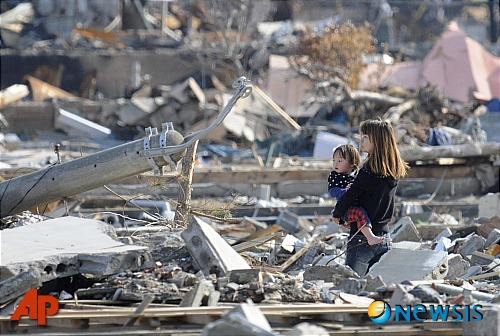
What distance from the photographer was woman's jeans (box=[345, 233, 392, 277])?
6.66 metres

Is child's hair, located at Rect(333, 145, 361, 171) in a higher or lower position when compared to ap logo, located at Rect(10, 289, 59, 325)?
higher

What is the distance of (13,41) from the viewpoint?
31156mm

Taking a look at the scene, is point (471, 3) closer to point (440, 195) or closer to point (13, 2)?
point (13, 2)

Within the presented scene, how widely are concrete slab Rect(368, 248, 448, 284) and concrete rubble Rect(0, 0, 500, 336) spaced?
0.02 m

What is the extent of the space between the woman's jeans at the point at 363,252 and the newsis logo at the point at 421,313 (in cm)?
132

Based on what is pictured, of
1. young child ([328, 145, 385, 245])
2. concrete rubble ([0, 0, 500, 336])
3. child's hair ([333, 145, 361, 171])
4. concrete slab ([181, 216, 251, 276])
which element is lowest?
concrete rubble ([0, 0, 500, 336])

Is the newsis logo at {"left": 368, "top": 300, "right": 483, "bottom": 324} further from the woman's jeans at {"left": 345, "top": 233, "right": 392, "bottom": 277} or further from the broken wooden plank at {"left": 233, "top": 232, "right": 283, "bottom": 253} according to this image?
the broken wooden plank at {"left": 233, "top": 232, "right": 283, "bottom": 253}

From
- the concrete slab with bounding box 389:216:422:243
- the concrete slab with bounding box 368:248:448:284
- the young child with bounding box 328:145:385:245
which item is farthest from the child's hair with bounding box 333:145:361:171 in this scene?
the concrete slab with bounding box 389:216:422:243

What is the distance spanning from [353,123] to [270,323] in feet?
44.9

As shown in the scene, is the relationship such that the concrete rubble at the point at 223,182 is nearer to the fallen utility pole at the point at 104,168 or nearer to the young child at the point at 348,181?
the fallen utility pole at the point at 104,168

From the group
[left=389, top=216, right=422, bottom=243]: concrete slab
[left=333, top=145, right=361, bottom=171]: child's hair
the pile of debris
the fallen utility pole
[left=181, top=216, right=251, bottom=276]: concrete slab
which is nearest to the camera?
the pile of debris

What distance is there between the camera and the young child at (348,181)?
21.2 feet

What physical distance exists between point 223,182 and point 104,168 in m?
6.43

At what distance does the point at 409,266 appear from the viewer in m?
6.65
